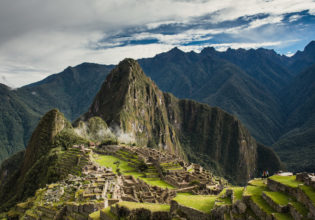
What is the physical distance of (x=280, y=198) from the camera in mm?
16531

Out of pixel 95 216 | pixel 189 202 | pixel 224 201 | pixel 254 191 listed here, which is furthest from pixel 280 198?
pixel 95 216

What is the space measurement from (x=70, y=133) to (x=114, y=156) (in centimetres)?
3358

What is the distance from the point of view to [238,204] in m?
16.8

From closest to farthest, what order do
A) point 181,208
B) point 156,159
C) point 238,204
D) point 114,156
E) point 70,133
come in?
point 238,204, point 181,208, point 156,159, point 114,156, point 70,133

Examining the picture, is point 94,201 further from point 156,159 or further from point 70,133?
point 70,133

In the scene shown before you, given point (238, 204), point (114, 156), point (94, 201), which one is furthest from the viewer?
point (114, 156)

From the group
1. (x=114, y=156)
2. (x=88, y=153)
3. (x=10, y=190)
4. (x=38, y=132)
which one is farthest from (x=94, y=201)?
(x=38, y=132)

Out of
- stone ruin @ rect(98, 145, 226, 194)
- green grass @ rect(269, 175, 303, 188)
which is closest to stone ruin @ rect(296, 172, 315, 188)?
green grass @ rect(269, 175, 303, 188)

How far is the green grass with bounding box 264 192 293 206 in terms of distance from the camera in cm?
1584

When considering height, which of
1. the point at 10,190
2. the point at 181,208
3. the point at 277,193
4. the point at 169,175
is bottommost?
the point at 10,190

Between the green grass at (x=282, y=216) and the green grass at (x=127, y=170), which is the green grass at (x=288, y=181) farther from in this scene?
the green grass at (x=127, y=170)

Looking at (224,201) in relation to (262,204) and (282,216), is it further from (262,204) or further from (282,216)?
(282,216)

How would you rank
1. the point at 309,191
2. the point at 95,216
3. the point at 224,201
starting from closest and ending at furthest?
the point at 309,191 → the point at 224,201 → the point at 95,216

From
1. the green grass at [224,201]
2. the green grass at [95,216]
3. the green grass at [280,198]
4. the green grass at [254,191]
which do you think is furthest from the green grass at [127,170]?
the green grass at [280,198]
